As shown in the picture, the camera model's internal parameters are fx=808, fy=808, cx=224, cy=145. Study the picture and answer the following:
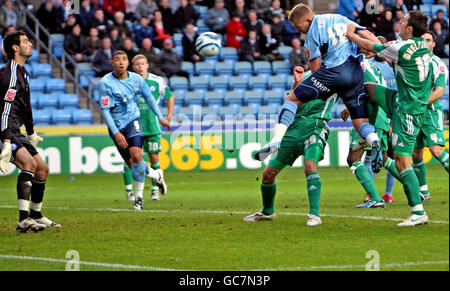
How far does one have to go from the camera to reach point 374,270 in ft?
18.8

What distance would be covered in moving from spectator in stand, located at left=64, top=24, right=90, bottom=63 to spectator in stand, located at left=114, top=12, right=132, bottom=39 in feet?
3.08

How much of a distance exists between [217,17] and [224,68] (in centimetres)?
139

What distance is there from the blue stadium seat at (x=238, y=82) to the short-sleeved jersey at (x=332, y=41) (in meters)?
13.3

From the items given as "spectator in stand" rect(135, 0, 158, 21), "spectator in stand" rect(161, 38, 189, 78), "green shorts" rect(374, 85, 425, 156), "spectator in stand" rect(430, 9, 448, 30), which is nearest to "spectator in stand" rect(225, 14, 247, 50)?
"spectator in stand" rect(161, 38, 189, 78)

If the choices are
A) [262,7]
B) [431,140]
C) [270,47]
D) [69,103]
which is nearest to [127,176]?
[431,140]

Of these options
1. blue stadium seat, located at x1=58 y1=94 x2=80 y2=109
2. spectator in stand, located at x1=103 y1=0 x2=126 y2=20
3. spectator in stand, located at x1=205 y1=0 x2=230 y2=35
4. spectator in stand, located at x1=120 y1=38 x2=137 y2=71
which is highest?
spectator in stand, located at x1=103 y1=0 x2=126 y2=20

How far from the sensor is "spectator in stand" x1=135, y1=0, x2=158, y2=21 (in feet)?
70.5

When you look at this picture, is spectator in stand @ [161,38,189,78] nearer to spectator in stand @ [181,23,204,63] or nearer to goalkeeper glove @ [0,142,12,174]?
spectator in stand @ [181,23,204,63]

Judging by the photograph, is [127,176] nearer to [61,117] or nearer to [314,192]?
[314,192]

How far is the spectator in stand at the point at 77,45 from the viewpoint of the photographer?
2036 centimetres

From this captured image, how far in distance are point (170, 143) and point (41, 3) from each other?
19.1 feet

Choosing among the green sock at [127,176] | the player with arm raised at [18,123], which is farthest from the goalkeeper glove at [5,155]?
the green sock at [127,176]

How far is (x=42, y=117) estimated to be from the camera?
19.4 meters
